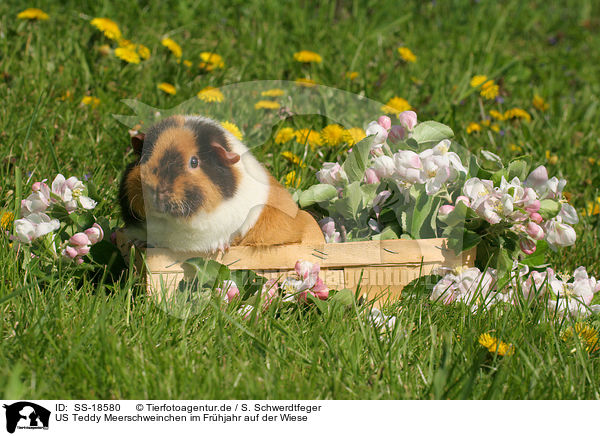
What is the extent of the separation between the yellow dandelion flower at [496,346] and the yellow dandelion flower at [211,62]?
7.83 feet

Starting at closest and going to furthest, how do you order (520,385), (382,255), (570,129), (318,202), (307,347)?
(520,385) → (307,347) → (382,255) → (318,202) → (570,129)

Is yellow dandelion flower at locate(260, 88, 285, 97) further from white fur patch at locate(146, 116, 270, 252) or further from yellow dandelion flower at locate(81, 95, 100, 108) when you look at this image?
yellow dandelion flower at locate(81, 95, 100, 108)

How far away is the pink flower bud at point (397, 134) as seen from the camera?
2.42 m

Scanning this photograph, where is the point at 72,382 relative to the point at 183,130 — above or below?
below

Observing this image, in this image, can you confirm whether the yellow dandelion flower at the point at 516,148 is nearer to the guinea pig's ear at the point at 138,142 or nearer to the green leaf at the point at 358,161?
the green leaf at the point at 358,161

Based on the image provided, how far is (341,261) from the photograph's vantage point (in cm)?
222

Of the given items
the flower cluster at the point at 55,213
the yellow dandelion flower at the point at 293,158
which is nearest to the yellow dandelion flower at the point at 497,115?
the yellow dandelion flower at the point at 293,158

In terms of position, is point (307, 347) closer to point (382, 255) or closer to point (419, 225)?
point (382, 255)

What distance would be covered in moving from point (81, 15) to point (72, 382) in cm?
294

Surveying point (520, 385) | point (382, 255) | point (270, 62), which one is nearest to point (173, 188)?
point (382, 255)

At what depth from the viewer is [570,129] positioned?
3826 millimetres
